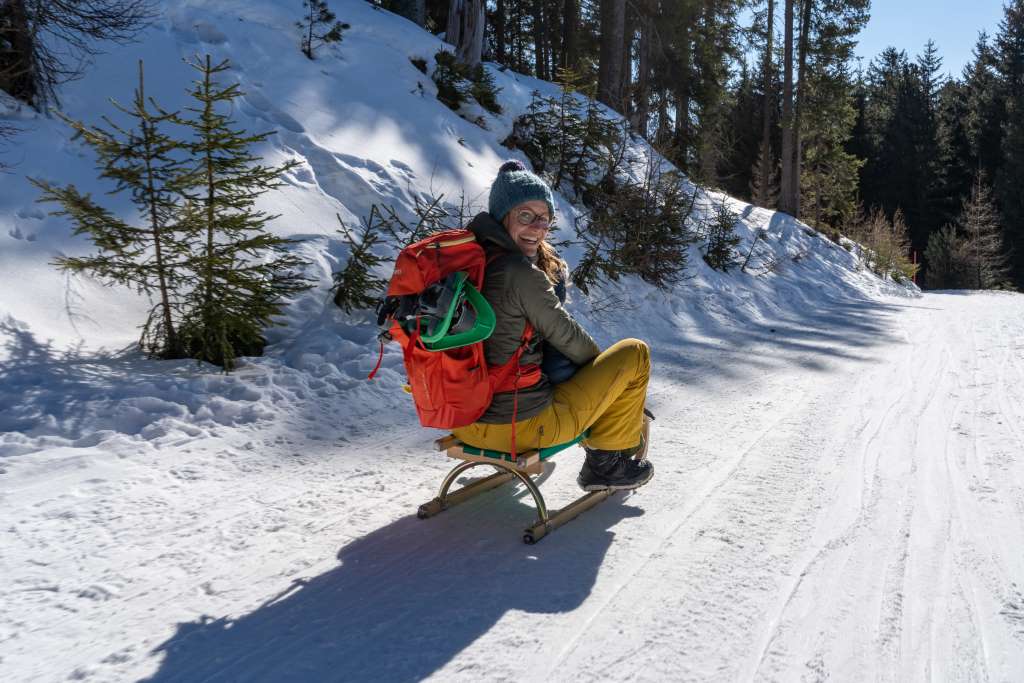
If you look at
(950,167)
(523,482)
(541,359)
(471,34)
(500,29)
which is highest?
(500,29)

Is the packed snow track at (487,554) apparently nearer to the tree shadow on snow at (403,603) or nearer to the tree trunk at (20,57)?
the tree shadow on snow at (403,603)

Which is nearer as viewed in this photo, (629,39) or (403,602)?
(403,602)

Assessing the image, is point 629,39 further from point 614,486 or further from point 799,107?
point 614,486

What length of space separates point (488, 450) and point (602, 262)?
616cm

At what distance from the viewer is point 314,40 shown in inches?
504

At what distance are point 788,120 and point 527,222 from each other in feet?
78.4

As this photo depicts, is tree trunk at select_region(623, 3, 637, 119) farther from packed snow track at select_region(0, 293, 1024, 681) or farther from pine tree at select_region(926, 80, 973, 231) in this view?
pine tree at select_region(926, 80, 973, 231)

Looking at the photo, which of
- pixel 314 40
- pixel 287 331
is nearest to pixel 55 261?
pixel 287 331

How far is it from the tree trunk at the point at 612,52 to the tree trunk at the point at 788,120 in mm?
8348

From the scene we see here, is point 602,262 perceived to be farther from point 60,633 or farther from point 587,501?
point 60,633

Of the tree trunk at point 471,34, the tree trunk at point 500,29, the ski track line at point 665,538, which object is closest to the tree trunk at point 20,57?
the ski track line at point 665,538

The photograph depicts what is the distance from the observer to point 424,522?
12.2 ft

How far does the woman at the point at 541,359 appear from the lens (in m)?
3.40

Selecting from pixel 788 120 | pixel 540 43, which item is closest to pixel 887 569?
pixel 788 120
